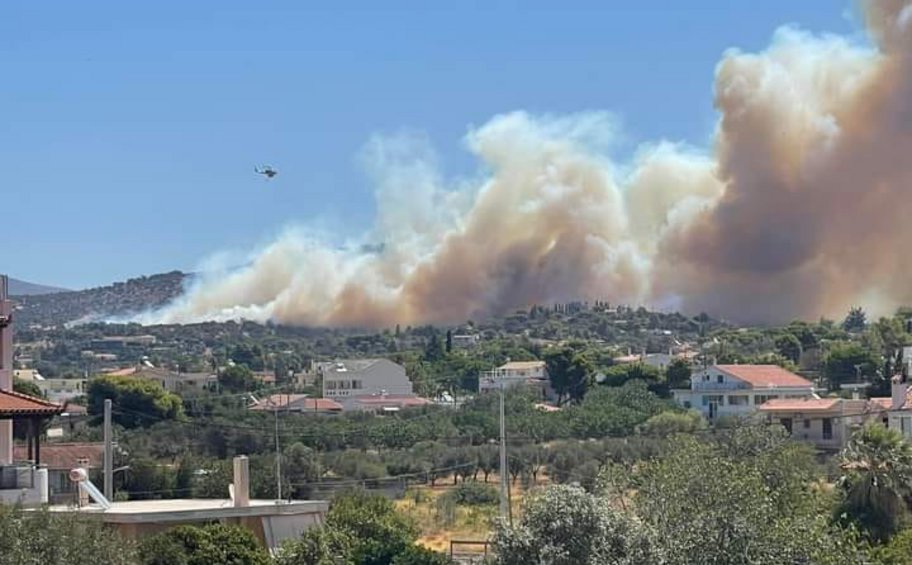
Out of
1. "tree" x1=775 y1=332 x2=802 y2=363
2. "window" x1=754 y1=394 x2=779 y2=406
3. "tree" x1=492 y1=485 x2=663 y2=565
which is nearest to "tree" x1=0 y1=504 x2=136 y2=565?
"tree" x1=492 y1=485 x2=663 y2=565

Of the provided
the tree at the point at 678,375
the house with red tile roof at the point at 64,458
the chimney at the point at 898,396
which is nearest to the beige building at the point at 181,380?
the tree at the point at 678,375

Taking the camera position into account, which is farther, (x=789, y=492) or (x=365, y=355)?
(x=365, y=355)

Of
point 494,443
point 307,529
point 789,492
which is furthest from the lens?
point 494,443

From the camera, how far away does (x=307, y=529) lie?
1198 inches

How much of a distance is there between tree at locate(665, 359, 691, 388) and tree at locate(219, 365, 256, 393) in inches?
1238

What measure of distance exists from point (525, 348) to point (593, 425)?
214 ft

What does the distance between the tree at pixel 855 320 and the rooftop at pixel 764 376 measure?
5885 cm

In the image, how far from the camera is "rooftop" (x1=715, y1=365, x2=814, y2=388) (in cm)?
8825

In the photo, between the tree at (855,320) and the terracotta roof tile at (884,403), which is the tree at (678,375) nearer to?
the terracotta roof tile at (884,403)

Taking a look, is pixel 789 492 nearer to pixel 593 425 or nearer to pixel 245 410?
pixel 593 425

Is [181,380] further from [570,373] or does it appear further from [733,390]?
[733,390]

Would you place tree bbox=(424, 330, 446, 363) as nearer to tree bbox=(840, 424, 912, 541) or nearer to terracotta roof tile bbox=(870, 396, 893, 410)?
terracotta roof tile bbox=(870, 396, 893, 410)

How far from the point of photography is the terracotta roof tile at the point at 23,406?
28.9 m

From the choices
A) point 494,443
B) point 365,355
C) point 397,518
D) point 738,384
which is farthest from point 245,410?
point 365,355
